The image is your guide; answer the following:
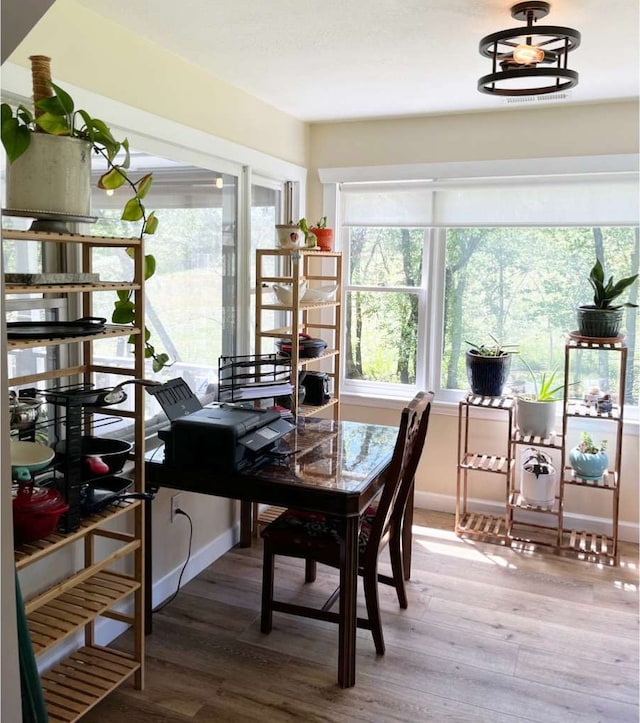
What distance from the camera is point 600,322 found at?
329 cm

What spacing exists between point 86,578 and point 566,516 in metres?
2.68

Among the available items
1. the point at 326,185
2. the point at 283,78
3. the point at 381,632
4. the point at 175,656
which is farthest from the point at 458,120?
the point at 175,656

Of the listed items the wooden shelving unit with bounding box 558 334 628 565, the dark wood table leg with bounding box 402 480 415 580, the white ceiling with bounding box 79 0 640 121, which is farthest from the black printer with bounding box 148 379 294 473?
the wooden shelving unit with bounding box 558 334 628 565

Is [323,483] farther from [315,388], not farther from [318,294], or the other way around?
[318,294]

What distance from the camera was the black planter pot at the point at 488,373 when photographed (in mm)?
3574

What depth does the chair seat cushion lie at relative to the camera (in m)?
2.52

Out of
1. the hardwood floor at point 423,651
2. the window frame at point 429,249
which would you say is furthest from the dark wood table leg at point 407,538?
the window frame at point 429,249

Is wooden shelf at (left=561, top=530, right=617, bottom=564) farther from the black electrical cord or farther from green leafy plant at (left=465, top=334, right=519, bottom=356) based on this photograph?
the black electrical cord

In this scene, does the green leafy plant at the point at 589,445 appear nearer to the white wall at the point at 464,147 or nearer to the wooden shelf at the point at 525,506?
the white wall at the point at 464,147

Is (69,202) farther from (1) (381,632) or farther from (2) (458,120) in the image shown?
(2) (458,120)

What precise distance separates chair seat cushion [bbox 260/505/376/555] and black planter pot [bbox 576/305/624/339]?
151 cm

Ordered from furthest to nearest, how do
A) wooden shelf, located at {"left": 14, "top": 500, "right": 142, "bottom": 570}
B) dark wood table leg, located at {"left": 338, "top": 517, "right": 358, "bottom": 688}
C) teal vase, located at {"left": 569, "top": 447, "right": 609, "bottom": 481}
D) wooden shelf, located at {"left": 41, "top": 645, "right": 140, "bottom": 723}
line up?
1. teal vase, located at {"left": 569, "top": 447, "right": 609, "bottom": 481}
2. dark wood table leg, located at {"left": 338, "top": 517, "right": 358, "bottom": 688}
3. wooden shelf, located at {"left": 41, "top": 645, "right": 140, "bottom": 723}
4. wooden shelf, located at {"left": 14, "top": 500, "right": 142, "bottom": 570}

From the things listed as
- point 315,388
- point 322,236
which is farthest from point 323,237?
point 315,388

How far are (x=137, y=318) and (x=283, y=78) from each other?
155cm
